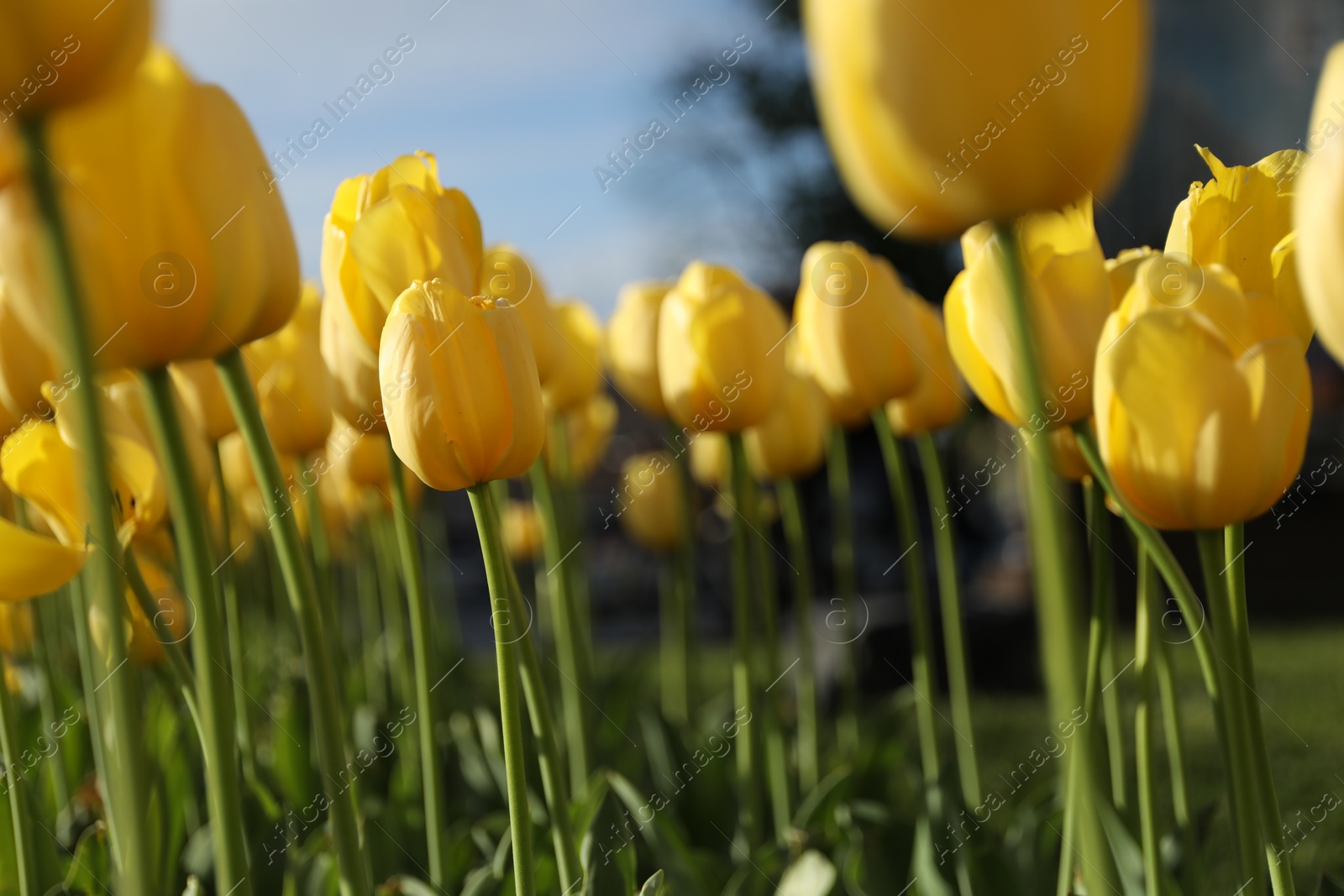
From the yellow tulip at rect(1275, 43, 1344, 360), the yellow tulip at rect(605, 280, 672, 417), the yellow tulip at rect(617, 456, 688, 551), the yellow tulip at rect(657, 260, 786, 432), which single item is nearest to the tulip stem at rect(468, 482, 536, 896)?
the yellow tulip at rect(1275, 43, 1344, 360)

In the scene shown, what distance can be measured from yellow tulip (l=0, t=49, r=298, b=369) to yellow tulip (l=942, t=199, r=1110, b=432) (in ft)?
1.58

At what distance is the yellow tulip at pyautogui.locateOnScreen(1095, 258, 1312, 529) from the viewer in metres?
0.62

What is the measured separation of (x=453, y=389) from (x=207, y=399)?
588 mm

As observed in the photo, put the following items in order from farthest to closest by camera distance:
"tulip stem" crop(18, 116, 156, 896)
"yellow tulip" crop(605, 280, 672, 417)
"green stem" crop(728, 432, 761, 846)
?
"yellow tulip" crop(605, 280, 672, 417) < "green stem" crop(728, 432, 761, 846) < "tulip stem" crop(18, 116, 156, 896)

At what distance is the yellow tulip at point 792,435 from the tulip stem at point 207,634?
121cm

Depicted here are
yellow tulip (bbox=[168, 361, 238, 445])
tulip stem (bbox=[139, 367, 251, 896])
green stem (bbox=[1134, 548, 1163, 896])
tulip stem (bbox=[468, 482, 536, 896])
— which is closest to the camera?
tulip stem (bbox=[139, 367, 251, 896])

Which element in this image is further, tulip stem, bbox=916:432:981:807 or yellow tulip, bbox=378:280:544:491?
tulip stem, bbox=916:432:981:807

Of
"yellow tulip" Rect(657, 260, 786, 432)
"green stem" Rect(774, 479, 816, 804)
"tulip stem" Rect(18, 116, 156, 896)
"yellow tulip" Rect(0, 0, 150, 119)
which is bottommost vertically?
"green stem" Rect(774, 479, 816, 804)

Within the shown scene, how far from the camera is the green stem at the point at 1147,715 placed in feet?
2.76

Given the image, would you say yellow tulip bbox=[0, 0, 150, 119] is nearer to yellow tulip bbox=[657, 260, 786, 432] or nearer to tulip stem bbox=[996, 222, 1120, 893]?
tulip stem bbox=[996, 222, 1120, 893]

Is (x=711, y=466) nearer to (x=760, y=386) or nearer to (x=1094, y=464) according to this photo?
(x=760, y=386)

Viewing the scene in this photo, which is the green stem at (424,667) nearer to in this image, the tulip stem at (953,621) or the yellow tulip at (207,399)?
the yellow tulip at (207,399)

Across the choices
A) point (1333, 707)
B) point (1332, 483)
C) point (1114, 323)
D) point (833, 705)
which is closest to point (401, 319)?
point (1114, 323)

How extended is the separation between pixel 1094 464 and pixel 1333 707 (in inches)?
117
